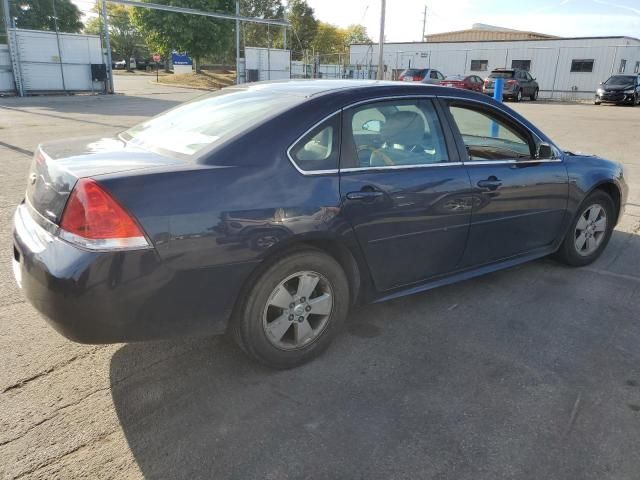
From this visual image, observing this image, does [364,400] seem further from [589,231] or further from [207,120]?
[589,231]

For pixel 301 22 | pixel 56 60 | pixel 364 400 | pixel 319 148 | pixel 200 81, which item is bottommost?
pixel 364 400

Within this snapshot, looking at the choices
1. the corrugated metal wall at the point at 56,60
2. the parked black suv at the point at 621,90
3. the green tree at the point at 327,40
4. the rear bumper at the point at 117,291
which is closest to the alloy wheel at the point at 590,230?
the rear bumper at the point at 117,291

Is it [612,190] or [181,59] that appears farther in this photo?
[181,59]

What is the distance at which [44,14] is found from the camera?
1775 inches

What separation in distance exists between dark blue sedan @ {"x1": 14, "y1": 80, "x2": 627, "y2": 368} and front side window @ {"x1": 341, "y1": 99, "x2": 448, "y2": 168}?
10mm

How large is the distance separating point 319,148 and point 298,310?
929 mm

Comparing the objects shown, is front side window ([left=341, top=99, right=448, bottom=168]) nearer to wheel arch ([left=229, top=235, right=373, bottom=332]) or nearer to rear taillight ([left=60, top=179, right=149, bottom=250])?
Result: wheel arch ([left=229, top=235, right=373, bottom=332])

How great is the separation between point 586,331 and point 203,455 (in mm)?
2719

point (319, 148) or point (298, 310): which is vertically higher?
point (319, 148)

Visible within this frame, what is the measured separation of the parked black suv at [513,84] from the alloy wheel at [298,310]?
27835mm

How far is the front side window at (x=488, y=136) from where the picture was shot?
3799 millimetres

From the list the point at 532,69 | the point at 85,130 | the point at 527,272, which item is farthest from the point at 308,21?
the point at 527,272

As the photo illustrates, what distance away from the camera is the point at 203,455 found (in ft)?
7.63

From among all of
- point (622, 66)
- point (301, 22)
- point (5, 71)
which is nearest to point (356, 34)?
point (301, 22)
